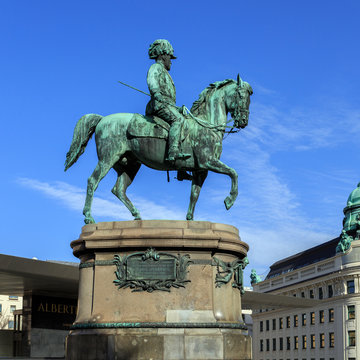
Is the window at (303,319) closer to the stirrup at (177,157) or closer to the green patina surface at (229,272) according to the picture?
the green patina surface at (229,272)

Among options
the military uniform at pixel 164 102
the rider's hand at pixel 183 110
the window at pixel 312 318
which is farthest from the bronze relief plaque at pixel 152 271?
the window at pixel 312 318

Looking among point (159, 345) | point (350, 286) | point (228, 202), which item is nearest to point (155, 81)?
point (228, 202)

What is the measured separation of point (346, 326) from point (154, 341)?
7539 cm

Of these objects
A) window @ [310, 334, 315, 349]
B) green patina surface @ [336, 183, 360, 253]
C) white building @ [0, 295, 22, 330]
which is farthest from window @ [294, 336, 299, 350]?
white building @ [0, 295, 22, 330]

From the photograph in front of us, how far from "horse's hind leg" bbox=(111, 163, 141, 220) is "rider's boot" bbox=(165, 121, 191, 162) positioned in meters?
1.54

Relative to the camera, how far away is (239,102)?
595 inches

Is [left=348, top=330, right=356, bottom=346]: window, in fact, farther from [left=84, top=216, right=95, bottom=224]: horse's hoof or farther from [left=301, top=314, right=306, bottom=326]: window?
[left=84, top=216, right=95, bottom=224]: horse's hoof

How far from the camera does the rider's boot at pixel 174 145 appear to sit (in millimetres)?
14602

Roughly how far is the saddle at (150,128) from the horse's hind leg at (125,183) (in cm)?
104

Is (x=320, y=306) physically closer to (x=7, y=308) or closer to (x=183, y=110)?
(x=7, y=308)

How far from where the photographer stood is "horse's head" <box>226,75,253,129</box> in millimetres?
15109

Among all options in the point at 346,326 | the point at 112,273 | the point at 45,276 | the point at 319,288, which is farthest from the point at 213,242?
the point at 319,288

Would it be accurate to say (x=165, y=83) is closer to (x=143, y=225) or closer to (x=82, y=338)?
(x=143, y=225)

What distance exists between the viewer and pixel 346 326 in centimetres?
8412
